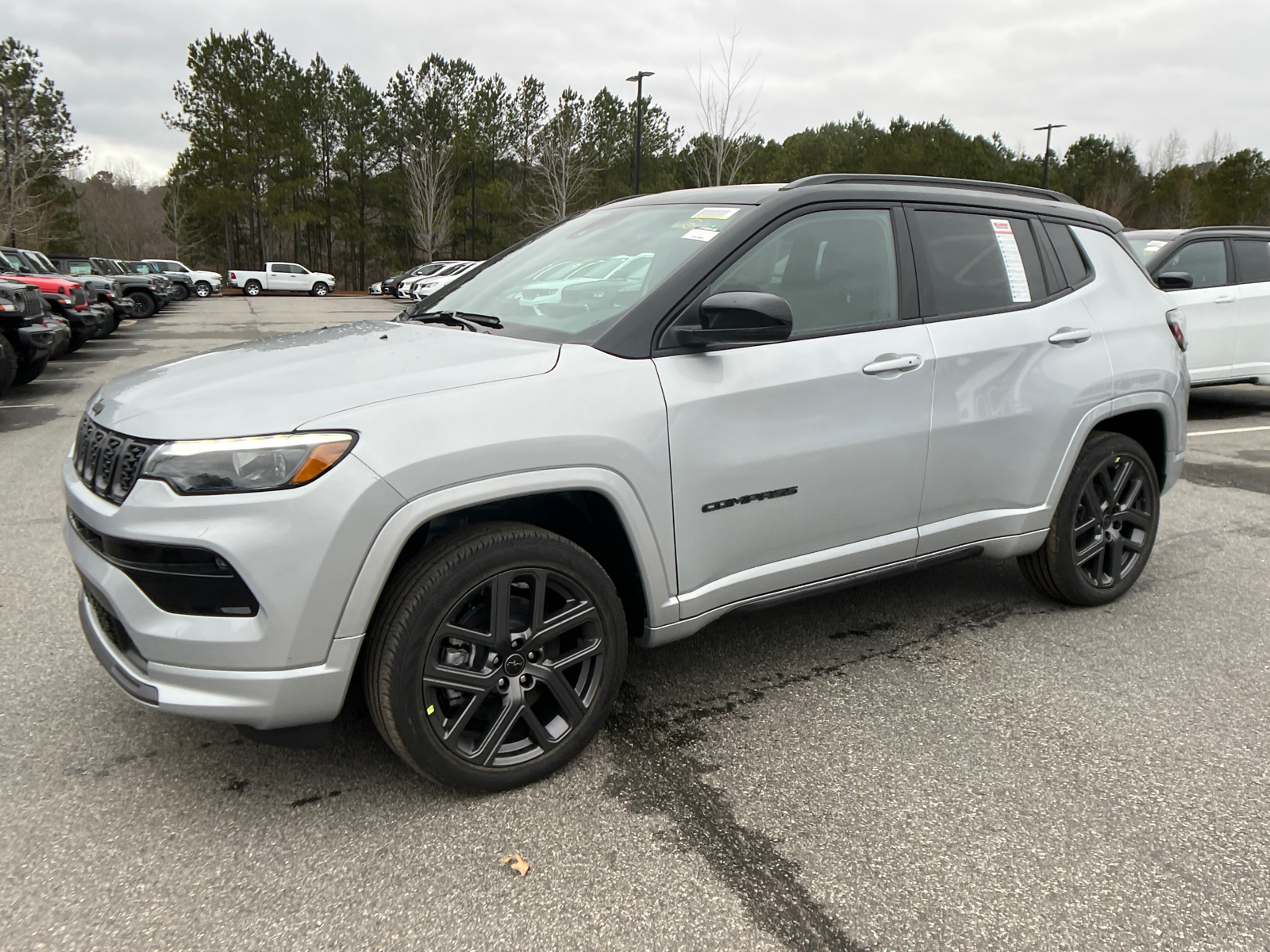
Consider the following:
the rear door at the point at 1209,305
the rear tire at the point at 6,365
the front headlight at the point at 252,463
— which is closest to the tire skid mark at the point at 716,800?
the front headlight at the point at 252,463

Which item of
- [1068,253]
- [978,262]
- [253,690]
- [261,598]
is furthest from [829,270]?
[253,690]

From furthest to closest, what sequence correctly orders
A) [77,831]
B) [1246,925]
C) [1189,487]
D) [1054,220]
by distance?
[1189,487], [1054,220], [77,831], [1246,925]

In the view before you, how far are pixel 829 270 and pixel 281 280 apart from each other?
155ft

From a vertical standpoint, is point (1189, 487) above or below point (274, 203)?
below

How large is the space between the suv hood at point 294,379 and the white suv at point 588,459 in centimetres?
1

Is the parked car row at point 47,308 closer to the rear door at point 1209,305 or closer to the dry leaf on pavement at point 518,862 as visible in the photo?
the dry leaf on pavement at point 518,862

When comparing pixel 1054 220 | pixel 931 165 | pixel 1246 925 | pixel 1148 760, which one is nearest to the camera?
pixel 1246 925

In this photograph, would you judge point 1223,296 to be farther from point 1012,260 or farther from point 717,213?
point 717,213

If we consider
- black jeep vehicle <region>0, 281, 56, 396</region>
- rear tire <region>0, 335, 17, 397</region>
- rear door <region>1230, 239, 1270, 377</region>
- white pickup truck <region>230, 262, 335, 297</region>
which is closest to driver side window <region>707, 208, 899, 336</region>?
rear door <region>1230, 239, 1270, 377</region>

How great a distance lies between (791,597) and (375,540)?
1.45 m

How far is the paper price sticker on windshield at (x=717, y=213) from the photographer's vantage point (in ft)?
10.1

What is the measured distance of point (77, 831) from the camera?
2.41m

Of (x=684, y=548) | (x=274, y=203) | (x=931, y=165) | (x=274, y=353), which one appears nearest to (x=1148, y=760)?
(x=684, y=548)

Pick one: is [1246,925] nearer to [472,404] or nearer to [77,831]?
[472,404]
